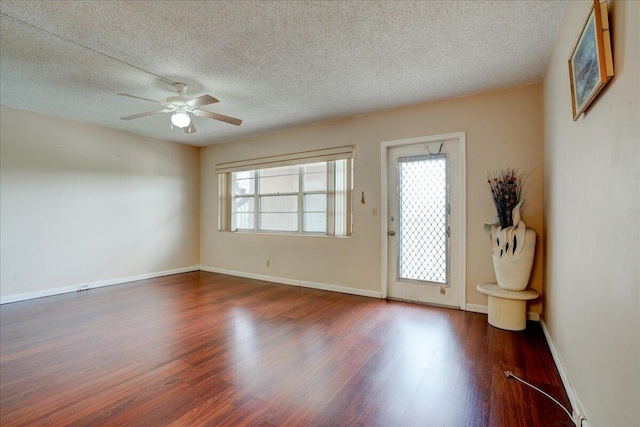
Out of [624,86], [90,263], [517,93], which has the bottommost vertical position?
[90,263]

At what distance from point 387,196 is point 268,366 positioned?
260cm

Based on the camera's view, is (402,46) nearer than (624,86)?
No

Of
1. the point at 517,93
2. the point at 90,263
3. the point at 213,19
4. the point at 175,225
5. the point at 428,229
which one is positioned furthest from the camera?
the point at 175,225

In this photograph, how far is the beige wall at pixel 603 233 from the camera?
1.06 m

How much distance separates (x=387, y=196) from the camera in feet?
13.3

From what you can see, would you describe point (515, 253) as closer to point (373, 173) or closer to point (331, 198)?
point (373, 173)

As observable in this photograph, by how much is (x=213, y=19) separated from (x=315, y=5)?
74 centimetres

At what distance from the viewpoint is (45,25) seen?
7.14 feet

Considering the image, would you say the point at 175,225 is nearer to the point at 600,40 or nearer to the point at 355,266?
the point at 355,266

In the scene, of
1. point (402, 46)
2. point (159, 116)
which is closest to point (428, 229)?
point (402, 46)

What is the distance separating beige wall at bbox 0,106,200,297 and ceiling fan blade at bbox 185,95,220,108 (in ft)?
8.91

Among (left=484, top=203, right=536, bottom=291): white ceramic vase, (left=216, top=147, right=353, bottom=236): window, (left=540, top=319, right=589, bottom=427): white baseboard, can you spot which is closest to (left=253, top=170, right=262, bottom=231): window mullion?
(left=216, top=147, right=353, bottom=236): window

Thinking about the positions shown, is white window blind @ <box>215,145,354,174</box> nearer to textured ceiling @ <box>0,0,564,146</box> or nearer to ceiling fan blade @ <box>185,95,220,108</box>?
textured ceiling @ <box>0,0,564,146</box>

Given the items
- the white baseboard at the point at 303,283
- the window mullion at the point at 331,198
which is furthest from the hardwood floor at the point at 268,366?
the window mullion at the point at 331,198
